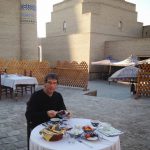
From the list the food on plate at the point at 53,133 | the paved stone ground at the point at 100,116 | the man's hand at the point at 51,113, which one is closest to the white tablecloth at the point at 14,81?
the paved stone ground at the point at 100,116

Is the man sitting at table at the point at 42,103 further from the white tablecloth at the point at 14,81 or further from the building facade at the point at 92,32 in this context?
the building facade at the point at 92,32

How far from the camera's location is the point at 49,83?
3902 millimetres

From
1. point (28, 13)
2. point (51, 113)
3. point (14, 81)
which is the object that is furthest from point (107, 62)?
point (51, 113)

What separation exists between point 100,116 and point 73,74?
23.3 ft

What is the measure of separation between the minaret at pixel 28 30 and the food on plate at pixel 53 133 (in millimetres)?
19133

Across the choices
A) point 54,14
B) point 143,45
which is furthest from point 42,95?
point 54,14

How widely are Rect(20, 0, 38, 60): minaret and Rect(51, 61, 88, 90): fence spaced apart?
621cm

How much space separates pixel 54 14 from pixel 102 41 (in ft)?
27.0

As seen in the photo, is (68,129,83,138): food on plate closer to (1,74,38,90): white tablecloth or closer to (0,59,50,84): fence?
(1,74,38,90): white tablecloth

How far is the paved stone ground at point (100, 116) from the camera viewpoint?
5664mm

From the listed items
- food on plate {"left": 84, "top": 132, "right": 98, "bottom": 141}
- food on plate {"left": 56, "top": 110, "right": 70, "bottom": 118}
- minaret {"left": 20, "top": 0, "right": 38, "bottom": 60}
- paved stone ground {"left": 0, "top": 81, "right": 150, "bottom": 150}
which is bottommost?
paved stone ground {"left": 0, "top": 81, "right": 150, "bottom": 150}

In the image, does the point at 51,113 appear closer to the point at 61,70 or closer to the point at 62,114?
the point at 62,114

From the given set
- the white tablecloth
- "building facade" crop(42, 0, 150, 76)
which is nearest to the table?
the white tablecloth

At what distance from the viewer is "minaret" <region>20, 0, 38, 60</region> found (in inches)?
827
